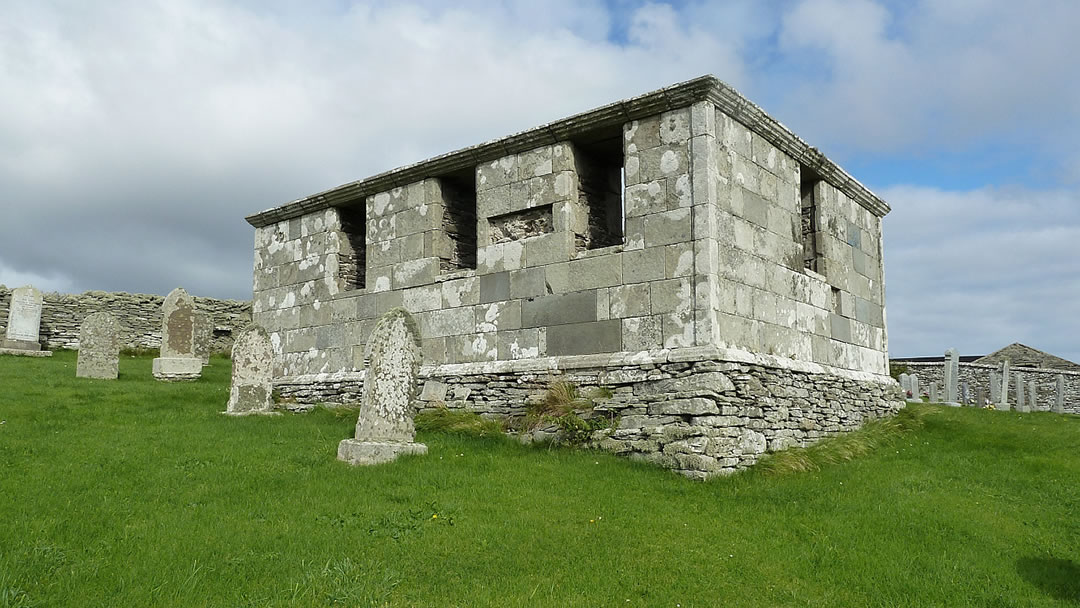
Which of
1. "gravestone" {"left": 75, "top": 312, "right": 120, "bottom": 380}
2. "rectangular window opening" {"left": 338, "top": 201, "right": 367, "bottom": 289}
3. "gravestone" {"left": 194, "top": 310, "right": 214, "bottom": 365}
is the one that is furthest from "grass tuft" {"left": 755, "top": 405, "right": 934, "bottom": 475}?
"gravestone" {"left": 194, "top": 310, "right": 214, "bottom": 365}

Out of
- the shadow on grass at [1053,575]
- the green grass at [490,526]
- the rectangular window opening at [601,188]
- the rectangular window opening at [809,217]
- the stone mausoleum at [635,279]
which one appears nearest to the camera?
the green grass at [490,526]

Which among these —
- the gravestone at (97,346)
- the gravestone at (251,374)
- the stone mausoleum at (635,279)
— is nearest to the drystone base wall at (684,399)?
the stone mausoleum at (635,279)

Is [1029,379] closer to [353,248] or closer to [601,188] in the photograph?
[601,188]

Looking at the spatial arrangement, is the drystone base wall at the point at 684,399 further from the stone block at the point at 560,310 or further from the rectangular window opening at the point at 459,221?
the rectangular window opening at the point at 459,221

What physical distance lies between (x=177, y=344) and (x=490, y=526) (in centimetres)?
1444

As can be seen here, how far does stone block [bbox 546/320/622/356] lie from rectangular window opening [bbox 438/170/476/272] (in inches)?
111

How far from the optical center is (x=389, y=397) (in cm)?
960

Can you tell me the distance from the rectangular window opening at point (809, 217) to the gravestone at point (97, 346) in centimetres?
1433

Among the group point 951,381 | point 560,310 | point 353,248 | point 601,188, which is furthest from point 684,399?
point 951,381

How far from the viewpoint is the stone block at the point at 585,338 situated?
10728mm

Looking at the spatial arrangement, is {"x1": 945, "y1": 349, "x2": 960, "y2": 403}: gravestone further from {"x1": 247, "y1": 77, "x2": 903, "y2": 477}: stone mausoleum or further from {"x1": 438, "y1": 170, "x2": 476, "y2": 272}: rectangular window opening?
{"x1": 438, "y1": 170, "x2": 476, "y2": 272}: rectangular window opening

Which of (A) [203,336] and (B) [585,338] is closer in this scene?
(B) [585,338]

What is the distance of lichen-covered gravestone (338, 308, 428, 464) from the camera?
30.5 ft

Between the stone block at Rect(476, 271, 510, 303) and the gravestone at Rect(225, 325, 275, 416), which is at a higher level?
the stone block at Rect(476, 271, 510, 303)
